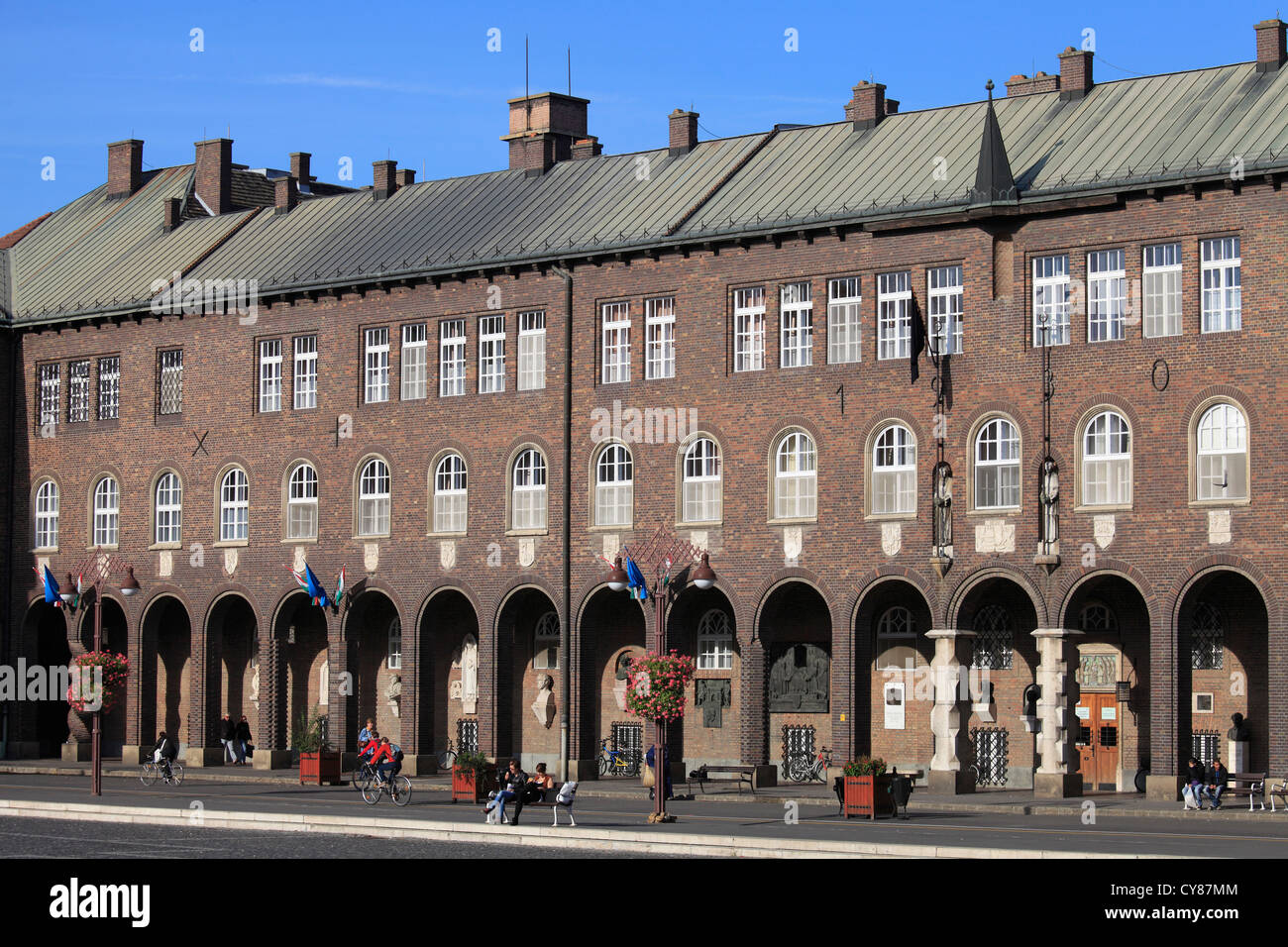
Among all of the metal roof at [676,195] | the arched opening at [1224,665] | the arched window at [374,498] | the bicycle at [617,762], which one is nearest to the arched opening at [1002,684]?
the arched opening at [1224,665]

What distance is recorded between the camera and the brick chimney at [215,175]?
6781cm

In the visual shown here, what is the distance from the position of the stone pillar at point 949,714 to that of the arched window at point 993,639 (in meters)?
1.45

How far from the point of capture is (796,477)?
162 feet

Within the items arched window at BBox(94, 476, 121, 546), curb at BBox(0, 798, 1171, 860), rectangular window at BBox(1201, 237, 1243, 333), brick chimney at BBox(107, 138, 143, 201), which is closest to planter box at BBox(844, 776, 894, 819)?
curb at BBox(0, 798, 1171, 860)

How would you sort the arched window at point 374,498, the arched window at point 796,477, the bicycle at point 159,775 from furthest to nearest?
1. the arched window at point 374,498
2. the bicycle at point 159,775
3. the arched window at point 796,477

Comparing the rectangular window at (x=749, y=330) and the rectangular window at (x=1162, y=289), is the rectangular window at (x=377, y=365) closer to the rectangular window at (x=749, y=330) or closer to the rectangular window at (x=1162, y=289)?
the rectangular window at (x=749, y=330)

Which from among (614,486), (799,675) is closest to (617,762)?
(799,675)

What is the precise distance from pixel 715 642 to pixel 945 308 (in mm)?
10402

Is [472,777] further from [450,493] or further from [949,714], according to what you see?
[450,493]

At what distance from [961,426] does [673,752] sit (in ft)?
35.9

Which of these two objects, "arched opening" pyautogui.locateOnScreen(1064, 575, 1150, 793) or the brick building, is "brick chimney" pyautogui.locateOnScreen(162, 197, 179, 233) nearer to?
the brick building

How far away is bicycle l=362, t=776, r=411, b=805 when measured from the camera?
44188 mm

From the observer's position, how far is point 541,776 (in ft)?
135
